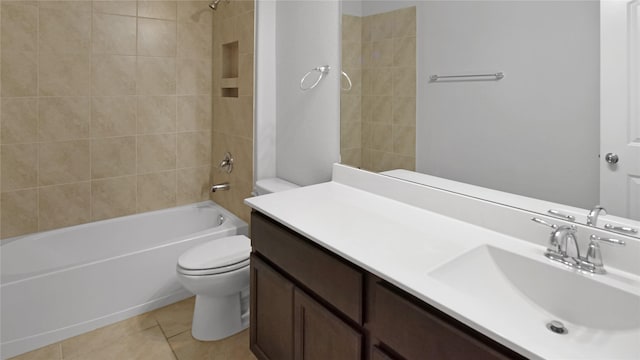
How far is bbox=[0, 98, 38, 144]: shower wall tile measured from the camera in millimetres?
2283

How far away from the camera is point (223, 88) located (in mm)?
2867

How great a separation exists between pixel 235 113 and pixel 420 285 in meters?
2.05

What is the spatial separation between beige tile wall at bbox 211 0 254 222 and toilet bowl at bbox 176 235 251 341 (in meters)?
0.53

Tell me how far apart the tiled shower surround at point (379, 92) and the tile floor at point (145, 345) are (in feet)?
3.86

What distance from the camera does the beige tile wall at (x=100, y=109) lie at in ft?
7.62

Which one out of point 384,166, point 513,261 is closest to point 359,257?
point 513,261

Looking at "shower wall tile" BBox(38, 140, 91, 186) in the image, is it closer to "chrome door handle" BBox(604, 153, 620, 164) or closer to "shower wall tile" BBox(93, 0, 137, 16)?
"shower wall tile" BBox(93, 0, 137, 16)

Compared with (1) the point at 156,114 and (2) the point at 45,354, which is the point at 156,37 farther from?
(2) the point at 45,354

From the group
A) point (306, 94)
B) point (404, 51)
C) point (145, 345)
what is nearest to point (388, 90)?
point (404, 51)

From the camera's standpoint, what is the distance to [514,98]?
1.20 meters

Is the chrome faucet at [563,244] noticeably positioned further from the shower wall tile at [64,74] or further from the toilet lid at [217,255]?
the shower wall tile at [64,74]

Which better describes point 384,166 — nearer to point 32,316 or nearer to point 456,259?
point 456,259

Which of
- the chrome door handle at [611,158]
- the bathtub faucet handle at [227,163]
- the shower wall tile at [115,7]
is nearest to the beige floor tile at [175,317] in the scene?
the bathtub faucet handle at [227,163]

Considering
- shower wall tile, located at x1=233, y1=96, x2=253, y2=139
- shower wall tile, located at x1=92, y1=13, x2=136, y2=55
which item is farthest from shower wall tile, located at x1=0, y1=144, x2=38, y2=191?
shower wall tile, located at x1=233, y1=96, x2=253, y2=139
